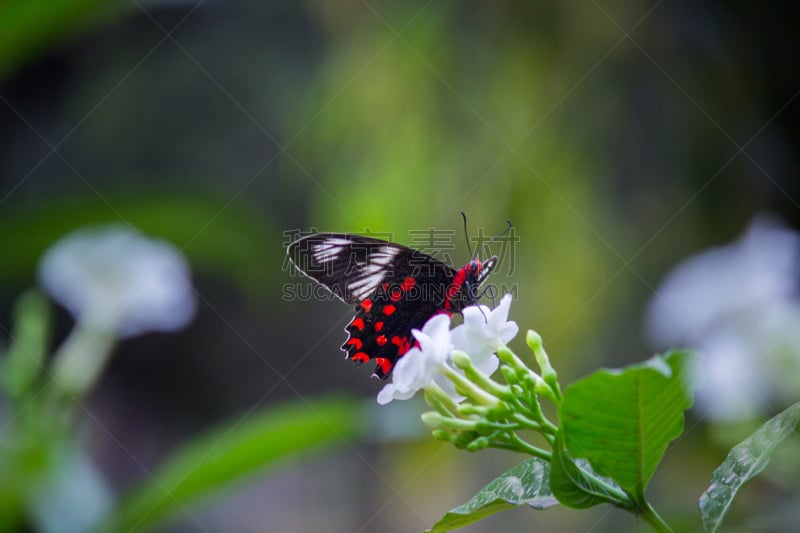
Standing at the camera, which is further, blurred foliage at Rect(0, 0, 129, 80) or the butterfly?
blurred foliage at Rect(0, 0, 129, 80)

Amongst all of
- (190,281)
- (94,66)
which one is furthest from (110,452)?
(94,66)

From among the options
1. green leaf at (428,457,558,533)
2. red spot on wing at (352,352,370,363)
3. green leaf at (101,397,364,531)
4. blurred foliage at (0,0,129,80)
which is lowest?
green leaf at (101,397,364,531)

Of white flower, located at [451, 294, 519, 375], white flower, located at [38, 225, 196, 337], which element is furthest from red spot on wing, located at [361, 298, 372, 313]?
white flower, located at [38, 225, 196, 337]

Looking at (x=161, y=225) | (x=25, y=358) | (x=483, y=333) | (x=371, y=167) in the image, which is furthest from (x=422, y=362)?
(x=371, y=167)

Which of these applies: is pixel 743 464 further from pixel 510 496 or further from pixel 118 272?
pixel 118 272

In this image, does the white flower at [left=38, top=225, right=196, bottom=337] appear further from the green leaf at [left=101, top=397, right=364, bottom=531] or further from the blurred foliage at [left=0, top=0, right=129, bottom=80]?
the green leaf at [left=101, top=397, right=364, bottom=531]

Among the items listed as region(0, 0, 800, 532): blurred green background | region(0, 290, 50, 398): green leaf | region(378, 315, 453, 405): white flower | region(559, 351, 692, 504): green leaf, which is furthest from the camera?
region(0, 0, 800, 532): blurred green background

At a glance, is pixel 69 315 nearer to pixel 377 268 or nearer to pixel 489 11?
pixel 489 11
